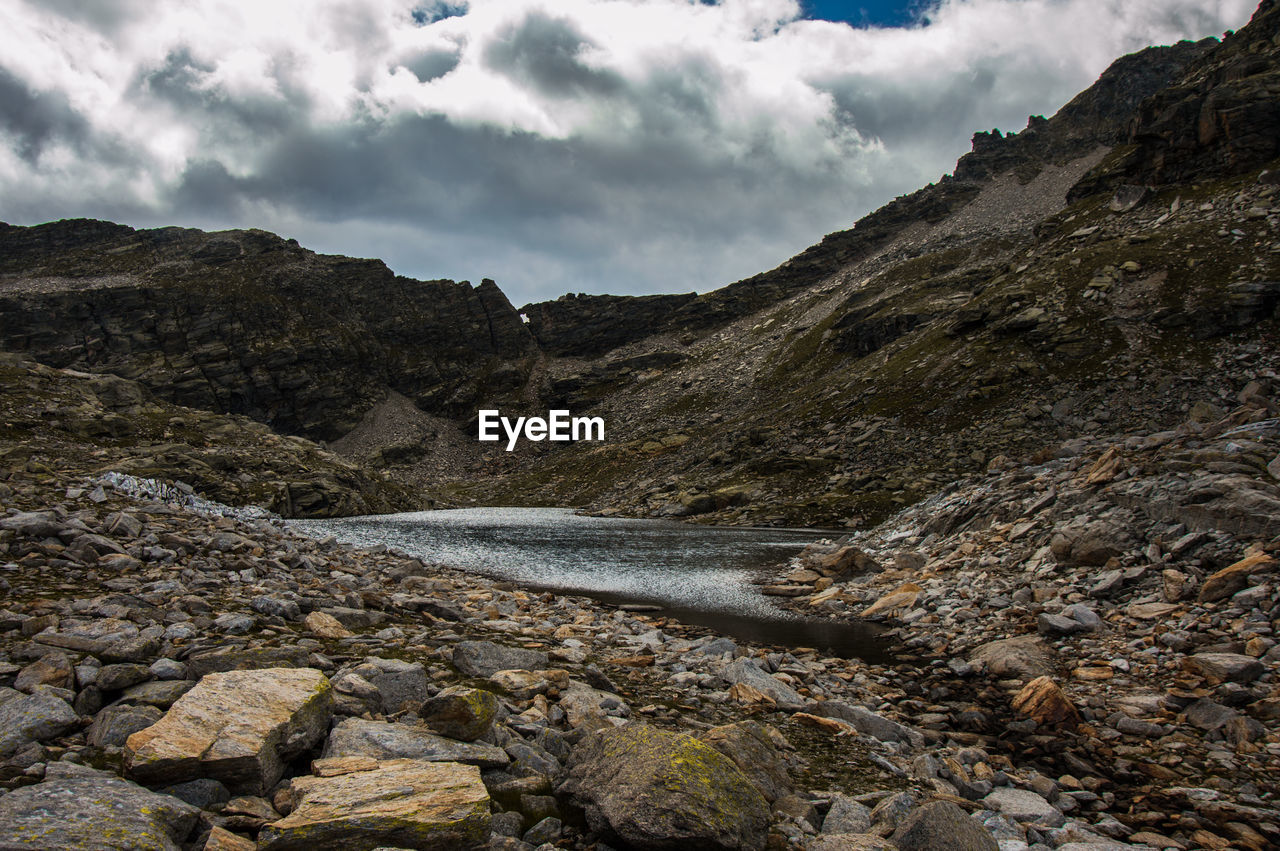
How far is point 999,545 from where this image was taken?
2241 centimetres

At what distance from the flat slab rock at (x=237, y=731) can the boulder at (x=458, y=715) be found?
1205 millimetres

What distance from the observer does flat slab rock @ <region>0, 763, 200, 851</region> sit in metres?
3.89

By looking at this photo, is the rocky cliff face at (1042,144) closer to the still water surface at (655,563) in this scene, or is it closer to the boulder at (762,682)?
the still water surface at (655,563)

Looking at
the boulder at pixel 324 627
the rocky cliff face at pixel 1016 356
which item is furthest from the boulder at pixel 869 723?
the rocky cliff face at pixel 1016 356

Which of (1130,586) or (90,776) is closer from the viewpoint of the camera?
(90,776)

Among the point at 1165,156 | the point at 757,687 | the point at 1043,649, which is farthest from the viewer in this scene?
the point at 1165,156

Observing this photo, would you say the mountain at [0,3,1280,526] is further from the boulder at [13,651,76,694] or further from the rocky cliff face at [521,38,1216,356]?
the boulder at [13,651,76,694]

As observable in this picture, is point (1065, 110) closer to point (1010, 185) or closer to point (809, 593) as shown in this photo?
point (1010, 185)

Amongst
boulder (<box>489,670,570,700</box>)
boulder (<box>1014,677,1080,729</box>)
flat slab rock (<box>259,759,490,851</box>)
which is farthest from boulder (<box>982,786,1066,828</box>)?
flat slab rock (<box>259,759,490,851</box>)

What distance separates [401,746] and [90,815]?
2640mm

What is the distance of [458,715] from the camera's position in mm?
6969

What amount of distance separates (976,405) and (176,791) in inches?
3008

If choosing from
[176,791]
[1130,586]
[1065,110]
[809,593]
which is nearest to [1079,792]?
[1130,586]

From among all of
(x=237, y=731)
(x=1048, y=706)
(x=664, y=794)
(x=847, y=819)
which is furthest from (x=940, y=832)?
(x=237, y=731)
